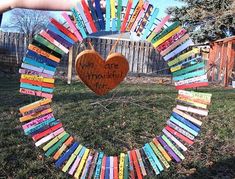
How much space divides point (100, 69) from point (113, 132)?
128 inches

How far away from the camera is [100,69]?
2.21 meters

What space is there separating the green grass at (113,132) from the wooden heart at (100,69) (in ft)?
6.30

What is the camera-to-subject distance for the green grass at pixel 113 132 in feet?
13.6

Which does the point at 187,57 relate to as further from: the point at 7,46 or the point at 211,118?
the point at 7,46

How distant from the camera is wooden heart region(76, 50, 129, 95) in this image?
7.11 feet

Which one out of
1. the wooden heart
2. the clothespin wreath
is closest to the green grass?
the clothespin wreath

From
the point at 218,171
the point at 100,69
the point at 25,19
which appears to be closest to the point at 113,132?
the point at 218,171

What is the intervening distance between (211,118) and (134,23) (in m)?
5.08

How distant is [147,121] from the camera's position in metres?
6.17

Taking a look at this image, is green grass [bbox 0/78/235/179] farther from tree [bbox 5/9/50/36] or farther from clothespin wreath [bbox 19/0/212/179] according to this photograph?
tree [bbox 5/9/50/36]

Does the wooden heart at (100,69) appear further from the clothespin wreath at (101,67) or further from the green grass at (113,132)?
the green grass at (113,132)

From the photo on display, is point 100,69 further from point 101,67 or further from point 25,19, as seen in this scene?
point 25,19

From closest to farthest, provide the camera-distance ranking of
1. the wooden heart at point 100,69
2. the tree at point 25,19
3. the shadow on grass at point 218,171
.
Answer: the wooden heart at point 100,69 → the shadow on grass at point 218,171 → the tree at point 25,19

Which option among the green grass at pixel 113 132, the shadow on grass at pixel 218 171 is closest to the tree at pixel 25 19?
the green grass at pixel 113 132
